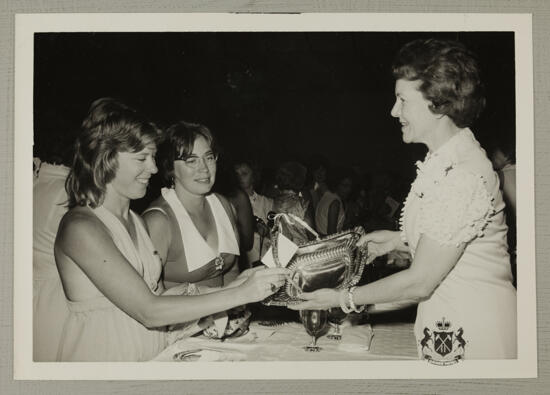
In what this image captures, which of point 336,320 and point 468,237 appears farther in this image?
point 336,320

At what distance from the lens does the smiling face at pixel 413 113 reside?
1.85 metres

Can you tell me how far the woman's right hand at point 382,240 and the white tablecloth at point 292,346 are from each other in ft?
0.82

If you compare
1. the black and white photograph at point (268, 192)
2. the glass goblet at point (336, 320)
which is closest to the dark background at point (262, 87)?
the black and white photograph at point (268, 192)

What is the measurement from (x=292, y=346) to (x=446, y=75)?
3.38 ft

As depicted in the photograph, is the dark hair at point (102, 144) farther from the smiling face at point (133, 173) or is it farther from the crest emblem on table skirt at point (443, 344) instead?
the crest emblem on table skirt at point (443, 344)

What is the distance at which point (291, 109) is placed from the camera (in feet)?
6.11

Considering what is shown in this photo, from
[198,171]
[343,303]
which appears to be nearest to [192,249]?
[198,171]

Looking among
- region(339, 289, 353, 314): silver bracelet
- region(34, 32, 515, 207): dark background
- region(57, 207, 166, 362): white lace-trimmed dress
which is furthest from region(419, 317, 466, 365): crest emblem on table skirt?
region(57, 207, 166, 362): white lace-trimmed dress

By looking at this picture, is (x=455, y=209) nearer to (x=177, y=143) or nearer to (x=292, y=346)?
(x=292, y=346)

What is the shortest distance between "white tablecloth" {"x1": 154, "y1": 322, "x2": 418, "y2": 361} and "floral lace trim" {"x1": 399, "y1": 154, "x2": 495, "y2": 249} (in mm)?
361

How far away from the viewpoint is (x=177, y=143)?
186cm

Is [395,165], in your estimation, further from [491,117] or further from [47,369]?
[47,369]

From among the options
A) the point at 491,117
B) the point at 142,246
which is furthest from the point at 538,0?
the point at 142,246

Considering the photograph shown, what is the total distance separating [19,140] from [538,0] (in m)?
1.84
